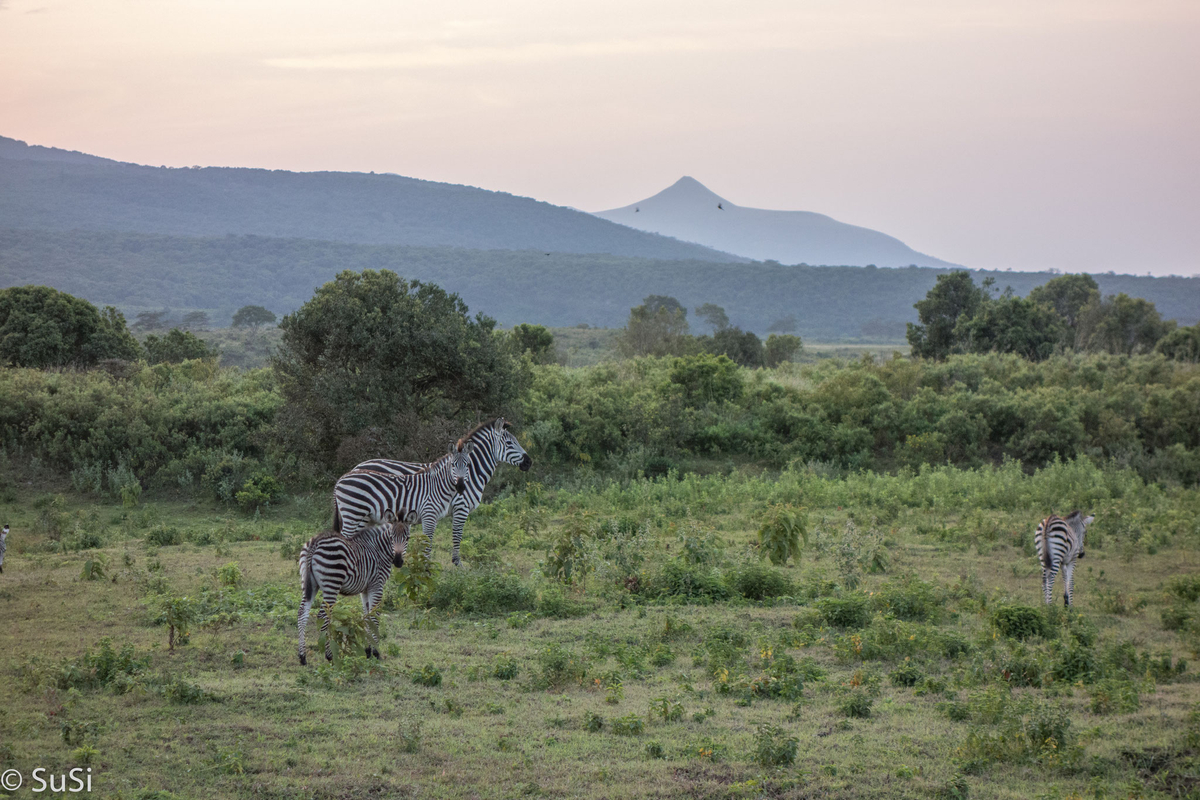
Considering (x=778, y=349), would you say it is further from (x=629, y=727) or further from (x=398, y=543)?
(x=629, y=727)

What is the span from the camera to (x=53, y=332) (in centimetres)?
2477

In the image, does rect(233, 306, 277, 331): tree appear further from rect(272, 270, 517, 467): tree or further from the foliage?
the foliage

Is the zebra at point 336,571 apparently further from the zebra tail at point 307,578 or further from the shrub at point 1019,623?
the shrub at point 1019,623

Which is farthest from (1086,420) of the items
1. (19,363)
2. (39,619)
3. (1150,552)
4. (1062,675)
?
(19,363)

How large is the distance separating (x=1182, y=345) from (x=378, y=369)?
3565cm

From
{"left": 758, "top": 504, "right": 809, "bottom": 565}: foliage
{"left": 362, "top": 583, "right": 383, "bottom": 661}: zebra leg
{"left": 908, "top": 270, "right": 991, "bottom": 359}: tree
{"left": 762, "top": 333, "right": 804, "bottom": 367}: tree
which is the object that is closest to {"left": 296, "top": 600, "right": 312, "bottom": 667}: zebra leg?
{"left": 362, "top": 583, "right": 383, "bottom": 661}: zebra leg

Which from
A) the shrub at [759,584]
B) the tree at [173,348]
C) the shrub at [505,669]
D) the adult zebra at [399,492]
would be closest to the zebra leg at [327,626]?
the shrub at [505,669]

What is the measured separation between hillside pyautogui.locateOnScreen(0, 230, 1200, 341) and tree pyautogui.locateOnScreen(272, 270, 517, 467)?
98.4 m

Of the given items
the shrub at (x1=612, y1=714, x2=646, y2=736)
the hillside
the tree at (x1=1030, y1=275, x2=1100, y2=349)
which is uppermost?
the hillside

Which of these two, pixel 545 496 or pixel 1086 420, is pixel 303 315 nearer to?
pixel 545 496

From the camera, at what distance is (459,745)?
250 inches

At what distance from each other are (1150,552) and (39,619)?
1571cm

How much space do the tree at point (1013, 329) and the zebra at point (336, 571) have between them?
33.6 meters

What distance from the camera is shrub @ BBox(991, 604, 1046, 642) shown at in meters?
9.24
